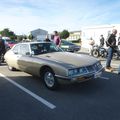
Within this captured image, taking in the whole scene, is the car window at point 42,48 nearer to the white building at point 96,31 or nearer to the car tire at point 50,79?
the car tire at point 50,79

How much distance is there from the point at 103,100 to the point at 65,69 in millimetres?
1266

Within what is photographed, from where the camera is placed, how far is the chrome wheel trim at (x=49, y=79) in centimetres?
602

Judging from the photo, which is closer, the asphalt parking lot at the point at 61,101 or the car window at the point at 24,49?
the asphalt parking lot at the point at 61,101

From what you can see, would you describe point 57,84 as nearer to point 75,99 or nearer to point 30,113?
point 75,99

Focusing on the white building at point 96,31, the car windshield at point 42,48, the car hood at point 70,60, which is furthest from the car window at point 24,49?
the white building at point 96,31

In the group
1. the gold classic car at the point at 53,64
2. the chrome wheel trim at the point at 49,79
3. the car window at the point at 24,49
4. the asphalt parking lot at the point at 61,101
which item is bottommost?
the asphalt parking lot at the point at 61,101

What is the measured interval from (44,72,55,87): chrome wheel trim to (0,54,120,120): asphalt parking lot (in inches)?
8.2

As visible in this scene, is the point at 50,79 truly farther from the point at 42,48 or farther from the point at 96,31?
the point at 96,31

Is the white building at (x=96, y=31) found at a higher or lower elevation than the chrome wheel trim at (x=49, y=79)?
higher

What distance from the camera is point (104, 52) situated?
588 inches

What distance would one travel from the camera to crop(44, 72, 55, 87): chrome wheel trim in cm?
602

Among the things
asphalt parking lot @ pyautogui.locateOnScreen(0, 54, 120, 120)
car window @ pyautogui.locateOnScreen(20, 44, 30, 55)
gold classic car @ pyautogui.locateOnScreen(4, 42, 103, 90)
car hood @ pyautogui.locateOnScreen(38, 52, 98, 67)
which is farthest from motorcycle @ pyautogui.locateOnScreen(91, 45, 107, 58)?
car hood @ pyautogui.locateOnScreen(38, 52, 98, 67)

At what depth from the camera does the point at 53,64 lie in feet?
19.1

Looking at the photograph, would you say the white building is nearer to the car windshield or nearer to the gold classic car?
the car windshield
